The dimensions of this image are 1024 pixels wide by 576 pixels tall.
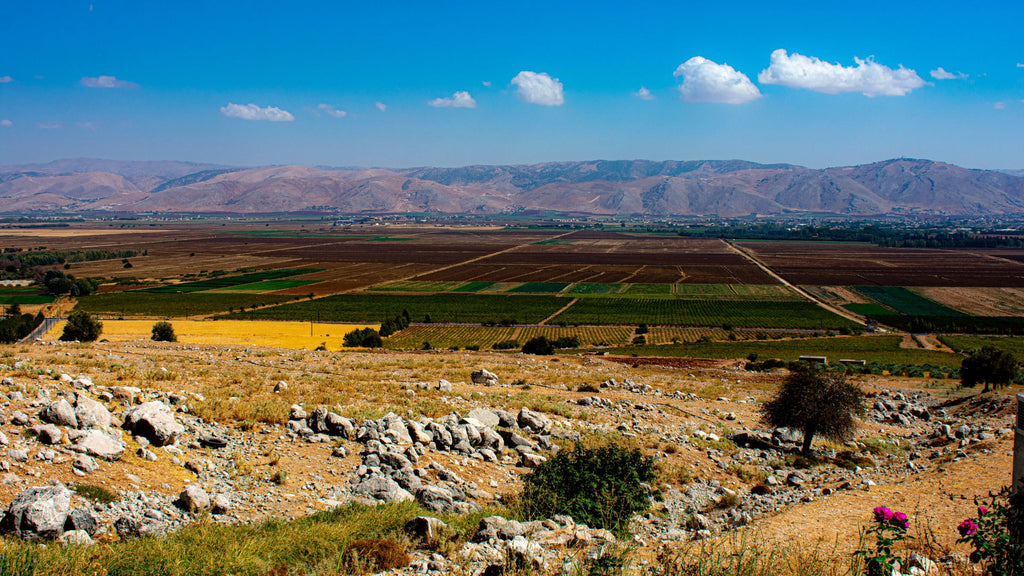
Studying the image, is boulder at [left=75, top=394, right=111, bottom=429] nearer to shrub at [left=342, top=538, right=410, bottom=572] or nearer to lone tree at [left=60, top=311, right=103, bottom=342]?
shrub at [left=342, top=538, right=410, bottom=572]

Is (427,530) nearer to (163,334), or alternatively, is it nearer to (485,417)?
(485,417)

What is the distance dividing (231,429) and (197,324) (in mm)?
53016

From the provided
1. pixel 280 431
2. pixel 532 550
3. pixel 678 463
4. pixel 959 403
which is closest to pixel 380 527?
pixel 532 550

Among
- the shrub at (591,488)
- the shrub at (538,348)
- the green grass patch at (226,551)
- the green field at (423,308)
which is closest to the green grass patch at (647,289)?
the green field at (423,308)

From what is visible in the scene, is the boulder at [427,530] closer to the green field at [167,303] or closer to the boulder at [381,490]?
the boulder at [381,490]

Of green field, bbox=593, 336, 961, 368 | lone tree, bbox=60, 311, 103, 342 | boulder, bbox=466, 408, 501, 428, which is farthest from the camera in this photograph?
green field, bbox=593, 336, 961, 368

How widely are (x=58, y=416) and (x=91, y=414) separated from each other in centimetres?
45

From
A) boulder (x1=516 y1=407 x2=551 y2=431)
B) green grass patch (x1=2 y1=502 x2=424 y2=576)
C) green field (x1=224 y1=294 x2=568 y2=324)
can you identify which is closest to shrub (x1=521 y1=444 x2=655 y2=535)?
boulder (x1=516 y1=407 x2=551 y2=431)

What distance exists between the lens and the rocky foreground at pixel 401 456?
27.1 feet

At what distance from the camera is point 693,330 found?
65.1 metres

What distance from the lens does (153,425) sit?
10641mm

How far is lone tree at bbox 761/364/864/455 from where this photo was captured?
17250mm

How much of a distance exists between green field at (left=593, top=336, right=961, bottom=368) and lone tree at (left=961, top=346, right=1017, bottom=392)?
49.0 feet

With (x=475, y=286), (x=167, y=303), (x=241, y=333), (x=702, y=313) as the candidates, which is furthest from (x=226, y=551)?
(x=475, y=286)
